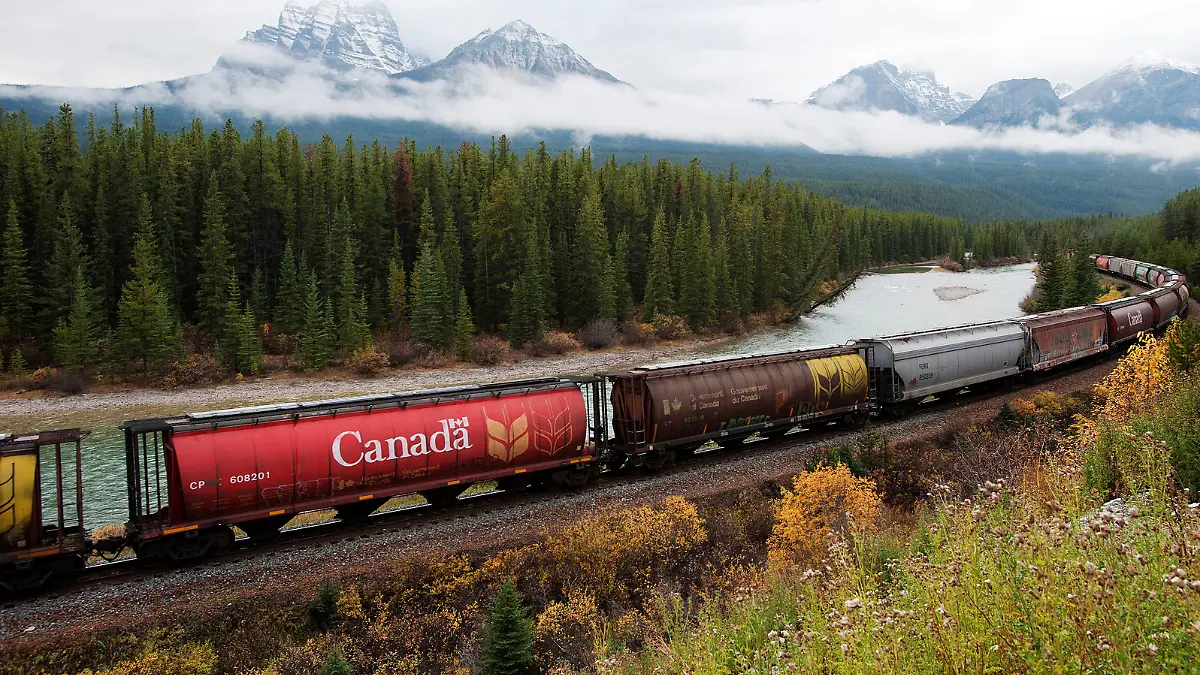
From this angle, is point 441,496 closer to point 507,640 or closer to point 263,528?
point 263,528

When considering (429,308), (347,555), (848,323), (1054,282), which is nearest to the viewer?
(347,555)

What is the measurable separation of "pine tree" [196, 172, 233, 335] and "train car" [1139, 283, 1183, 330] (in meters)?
74.4

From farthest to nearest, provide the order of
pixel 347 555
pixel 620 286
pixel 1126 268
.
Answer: pixel 1126 268, pixel 620 286, pixel 347 555

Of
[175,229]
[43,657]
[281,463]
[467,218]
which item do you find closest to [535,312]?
[467,218]

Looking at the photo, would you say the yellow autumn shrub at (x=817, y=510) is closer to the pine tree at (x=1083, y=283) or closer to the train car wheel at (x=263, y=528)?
the train car wheel at (x=263, y=528)

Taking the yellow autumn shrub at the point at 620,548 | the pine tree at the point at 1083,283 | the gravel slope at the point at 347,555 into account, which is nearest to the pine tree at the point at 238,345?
the gravel slope at the point at 347,555

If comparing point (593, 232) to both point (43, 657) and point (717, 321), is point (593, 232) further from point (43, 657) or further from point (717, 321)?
point (43, 657)

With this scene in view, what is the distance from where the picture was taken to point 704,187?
10044cm

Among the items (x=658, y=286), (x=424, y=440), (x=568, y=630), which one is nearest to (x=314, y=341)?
(x=658, y=286)

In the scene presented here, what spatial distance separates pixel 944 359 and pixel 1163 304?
113ft

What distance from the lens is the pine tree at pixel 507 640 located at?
16.1 meters

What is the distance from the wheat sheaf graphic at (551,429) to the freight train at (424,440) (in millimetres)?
40

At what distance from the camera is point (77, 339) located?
53250mm

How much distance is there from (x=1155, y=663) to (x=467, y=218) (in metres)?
78.3
